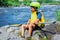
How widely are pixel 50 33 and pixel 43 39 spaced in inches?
25.3

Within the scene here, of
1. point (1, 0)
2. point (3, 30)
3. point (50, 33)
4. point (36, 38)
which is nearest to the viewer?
point (36, 38)

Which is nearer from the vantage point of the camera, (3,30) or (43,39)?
(43,39)

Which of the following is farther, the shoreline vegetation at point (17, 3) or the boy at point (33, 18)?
the shoreline vegetation at point (17, 3)

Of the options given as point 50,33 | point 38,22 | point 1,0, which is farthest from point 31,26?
point 1,0

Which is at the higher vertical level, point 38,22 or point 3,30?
point 38,22

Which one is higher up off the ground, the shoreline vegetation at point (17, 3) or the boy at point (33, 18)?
the boy at point (33, 18)

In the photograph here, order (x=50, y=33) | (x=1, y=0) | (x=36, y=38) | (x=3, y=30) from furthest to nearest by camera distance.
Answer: (x=1, y=0), (x=3, y=30), (x=50, y=33), (x=36, y=38)

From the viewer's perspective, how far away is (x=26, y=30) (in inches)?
349

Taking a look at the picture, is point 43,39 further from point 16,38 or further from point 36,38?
point 16,38

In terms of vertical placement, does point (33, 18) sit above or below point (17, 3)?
above

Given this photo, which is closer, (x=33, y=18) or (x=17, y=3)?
(x=33, y=18)

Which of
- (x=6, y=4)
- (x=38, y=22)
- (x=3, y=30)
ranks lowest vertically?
(x=6, y=4)

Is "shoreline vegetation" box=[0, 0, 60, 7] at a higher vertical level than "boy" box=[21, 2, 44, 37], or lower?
lower

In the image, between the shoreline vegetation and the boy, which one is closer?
the boy
